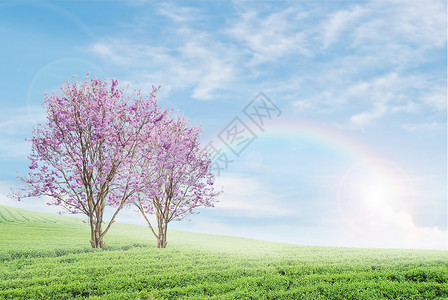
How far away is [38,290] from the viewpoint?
13023mm

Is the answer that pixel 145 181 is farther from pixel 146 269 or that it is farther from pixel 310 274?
pixel 310 274

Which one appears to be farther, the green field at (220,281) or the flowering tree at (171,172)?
the flowering tree at (171,172)

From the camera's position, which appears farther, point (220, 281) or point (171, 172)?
point (171, 172)

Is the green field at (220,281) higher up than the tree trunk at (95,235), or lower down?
lower down

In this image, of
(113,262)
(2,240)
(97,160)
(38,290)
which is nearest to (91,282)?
(38,290)

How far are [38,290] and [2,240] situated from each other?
21.3 meters

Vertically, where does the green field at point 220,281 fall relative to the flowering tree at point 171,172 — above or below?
below

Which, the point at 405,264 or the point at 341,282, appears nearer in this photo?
the point at 341,282

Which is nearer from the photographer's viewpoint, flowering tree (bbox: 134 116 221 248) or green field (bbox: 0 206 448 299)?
green field (bbox: 0 206 448 299)

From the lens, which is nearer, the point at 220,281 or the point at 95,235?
the point at 220,281

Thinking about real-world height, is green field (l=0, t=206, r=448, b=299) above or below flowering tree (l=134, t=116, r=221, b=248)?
below

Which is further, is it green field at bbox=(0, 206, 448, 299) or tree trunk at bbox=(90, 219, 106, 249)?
tree trunk at bbox=(90, 219, 106, 249)

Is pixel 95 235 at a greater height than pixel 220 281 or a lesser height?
greater

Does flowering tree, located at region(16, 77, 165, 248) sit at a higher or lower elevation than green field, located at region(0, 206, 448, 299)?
higher
